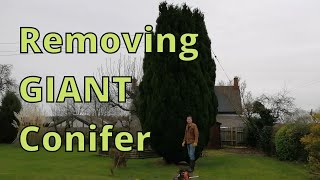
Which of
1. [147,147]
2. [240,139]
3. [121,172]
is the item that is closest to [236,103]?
[240,139]

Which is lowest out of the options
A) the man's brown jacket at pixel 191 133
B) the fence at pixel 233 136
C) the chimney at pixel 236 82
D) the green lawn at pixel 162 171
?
the green lawn at pixel 162 171

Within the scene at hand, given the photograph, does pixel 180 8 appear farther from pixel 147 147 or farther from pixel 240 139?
pixel 240 139

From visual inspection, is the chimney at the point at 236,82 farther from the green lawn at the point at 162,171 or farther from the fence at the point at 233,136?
the green lawn at the point at 162,171

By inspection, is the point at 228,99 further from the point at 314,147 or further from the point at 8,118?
the point at 314,147

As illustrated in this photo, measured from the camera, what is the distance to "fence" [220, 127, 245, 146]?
34000 mm

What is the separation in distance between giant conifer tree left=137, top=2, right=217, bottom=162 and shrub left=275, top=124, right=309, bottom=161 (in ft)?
13.2

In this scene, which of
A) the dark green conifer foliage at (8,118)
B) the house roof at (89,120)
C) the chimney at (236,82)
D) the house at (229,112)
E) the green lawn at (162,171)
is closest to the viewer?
the green lawn at (162,171)

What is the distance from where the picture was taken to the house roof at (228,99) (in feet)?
141

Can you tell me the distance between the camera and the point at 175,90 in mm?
19906

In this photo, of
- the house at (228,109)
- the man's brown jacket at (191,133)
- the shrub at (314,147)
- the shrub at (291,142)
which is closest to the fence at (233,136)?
the house at (228,109)

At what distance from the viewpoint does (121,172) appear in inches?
715

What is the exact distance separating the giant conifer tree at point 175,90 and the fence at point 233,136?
13274mm

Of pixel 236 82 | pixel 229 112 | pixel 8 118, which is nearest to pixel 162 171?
pixel 229 112

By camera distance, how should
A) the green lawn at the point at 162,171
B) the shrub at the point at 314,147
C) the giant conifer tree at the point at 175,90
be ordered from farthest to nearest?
1. the giant conifer tree at the point at 175,90
2. the shrub at the point at 314,147
3. the green lawn at the point at 162,171
